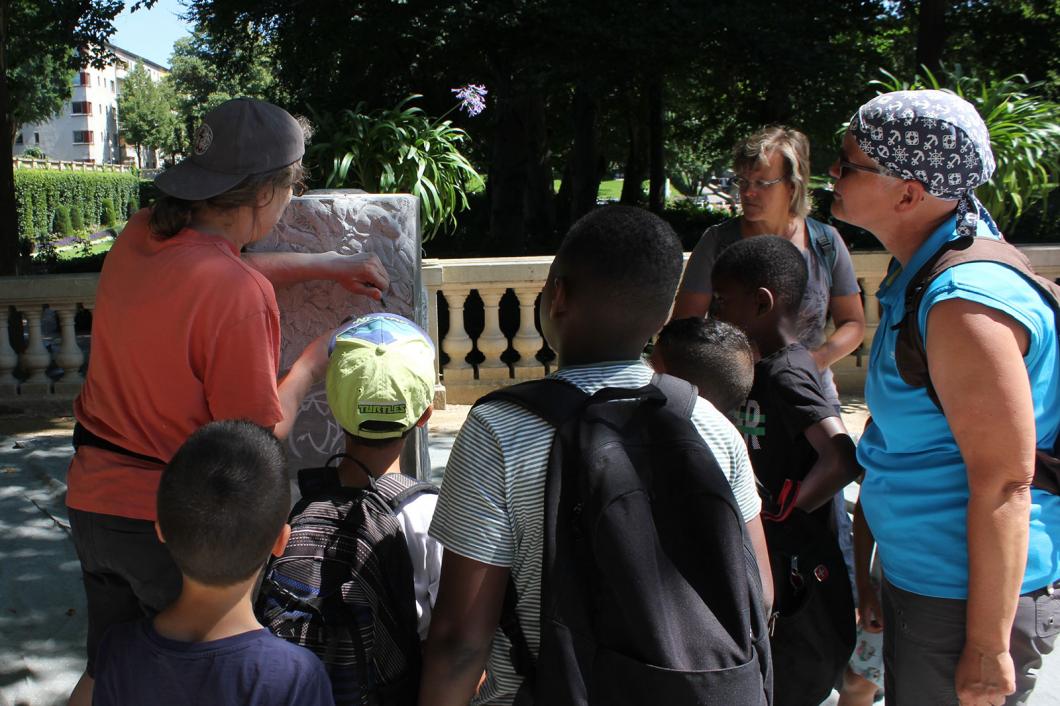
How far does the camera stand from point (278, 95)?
22.5 m

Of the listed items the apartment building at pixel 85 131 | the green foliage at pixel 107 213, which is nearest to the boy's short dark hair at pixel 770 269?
the green foliage at pixel 107 213

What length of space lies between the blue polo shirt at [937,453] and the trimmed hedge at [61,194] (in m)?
34.1

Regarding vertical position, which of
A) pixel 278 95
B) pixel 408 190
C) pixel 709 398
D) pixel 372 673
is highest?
pixel 278 95

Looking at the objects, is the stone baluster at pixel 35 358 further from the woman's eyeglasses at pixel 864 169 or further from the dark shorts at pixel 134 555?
the woman's eyeglasses at pixel 864 169

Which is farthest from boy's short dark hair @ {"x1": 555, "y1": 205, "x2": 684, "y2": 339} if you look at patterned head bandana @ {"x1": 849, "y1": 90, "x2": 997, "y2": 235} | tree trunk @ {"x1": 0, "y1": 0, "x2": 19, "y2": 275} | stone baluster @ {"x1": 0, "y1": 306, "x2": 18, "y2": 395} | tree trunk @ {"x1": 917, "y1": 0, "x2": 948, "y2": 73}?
tree trunk @ {"x1": 917, "y1": 0, "x2": 948, "y2": 73}

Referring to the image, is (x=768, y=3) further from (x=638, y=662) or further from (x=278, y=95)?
(x=638, y=662)

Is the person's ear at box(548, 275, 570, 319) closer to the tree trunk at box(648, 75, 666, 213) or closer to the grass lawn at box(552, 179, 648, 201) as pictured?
the tree trunk at box(648, 75, 666, 213)

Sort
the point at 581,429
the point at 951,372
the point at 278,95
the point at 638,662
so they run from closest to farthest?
1. the point at 638,662
2. the point at 581,429
3. the point at 951,372
4. the point at 278,95

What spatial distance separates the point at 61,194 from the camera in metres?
44.0

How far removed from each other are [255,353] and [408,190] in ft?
8.85

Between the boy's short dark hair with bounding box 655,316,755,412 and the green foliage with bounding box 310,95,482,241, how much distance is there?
236 cm

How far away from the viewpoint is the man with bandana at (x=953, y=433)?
177 centimetres

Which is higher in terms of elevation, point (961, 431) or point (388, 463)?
point (961, 431)

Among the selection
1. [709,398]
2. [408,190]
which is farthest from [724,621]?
[408,190]
